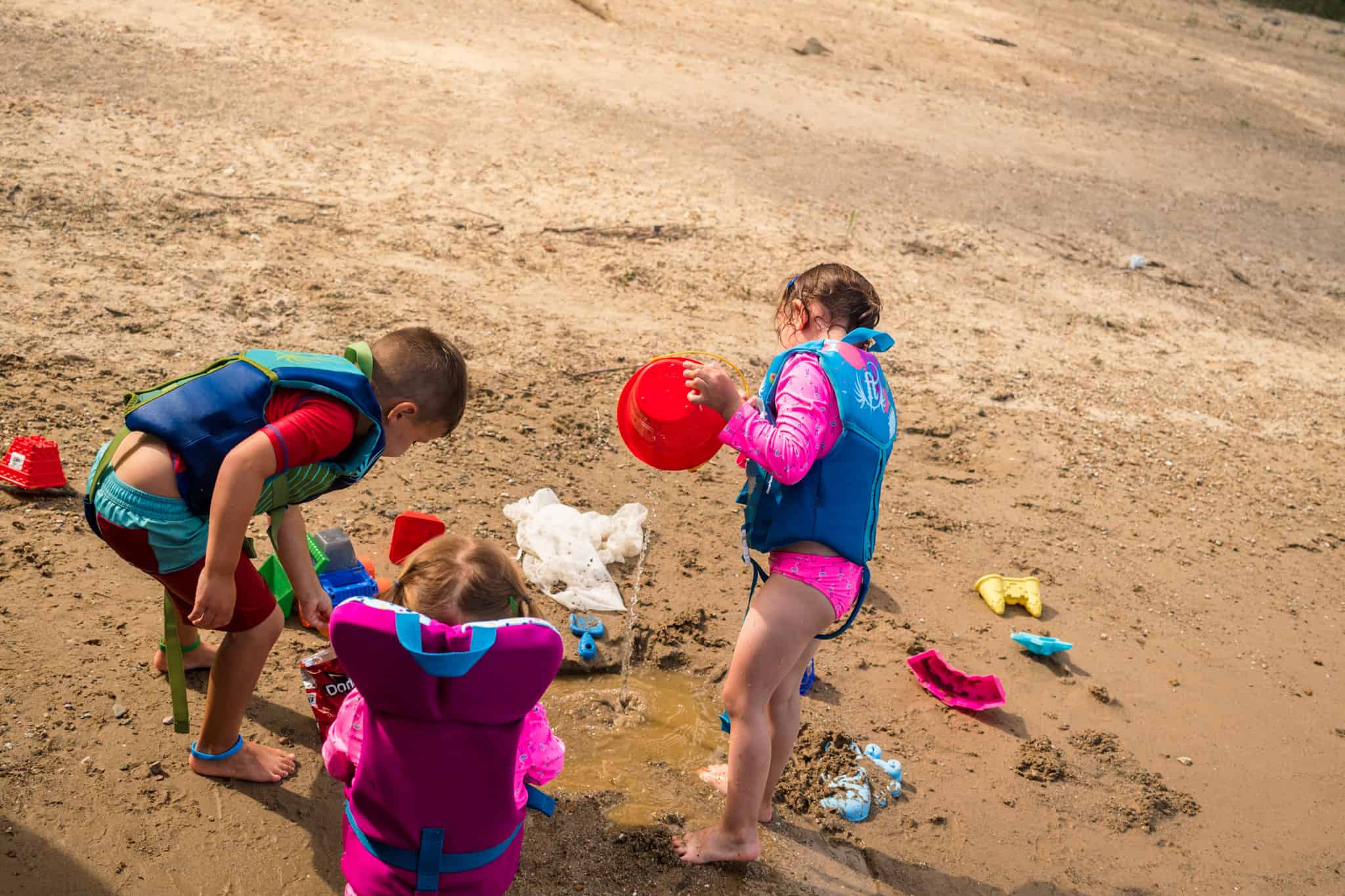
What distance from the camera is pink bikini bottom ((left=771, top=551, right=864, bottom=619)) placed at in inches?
105

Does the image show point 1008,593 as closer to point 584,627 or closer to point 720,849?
point 584,627

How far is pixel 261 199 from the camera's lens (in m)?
6.52

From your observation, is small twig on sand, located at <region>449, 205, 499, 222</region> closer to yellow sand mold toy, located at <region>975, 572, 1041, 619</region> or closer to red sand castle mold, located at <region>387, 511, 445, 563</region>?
red sand castle mold, located at <region>387, 511, 445, 563</region>

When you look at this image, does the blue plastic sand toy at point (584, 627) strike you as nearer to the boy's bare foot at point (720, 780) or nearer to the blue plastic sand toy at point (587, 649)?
the blue plastic sand toy at point (587, 649)

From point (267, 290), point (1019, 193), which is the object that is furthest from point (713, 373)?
point (1019, 193)

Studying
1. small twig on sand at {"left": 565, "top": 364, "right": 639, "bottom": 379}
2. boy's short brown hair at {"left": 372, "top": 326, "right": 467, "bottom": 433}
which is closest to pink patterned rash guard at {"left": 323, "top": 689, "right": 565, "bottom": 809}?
boy's short brown hair at {"left": 372, "top": 326, "right": 467, "bottom": 433}

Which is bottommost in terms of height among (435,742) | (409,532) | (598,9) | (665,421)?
(409,532)

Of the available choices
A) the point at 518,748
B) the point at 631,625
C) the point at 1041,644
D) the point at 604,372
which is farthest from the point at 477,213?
the point at 518,748

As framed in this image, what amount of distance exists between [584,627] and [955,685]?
1.38m

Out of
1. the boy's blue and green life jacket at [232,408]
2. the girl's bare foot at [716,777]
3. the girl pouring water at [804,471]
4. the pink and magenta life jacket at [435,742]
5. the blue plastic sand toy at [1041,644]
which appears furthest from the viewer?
the blue plastic sand toy at [1041,644]

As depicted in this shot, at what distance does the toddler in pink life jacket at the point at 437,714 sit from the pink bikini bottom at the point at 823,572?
2.40 ft

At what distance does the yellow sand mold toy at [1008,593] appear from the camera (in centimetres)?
450

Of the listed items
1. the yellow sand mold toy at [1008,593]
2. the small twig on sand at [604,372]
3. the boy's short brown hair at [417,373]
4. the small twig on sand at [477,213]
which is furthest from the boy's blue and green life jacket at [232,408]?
the small twig on sand at [477,213]

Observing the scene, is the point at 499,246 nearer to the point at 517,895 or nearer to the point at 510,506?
the point at 510,506
